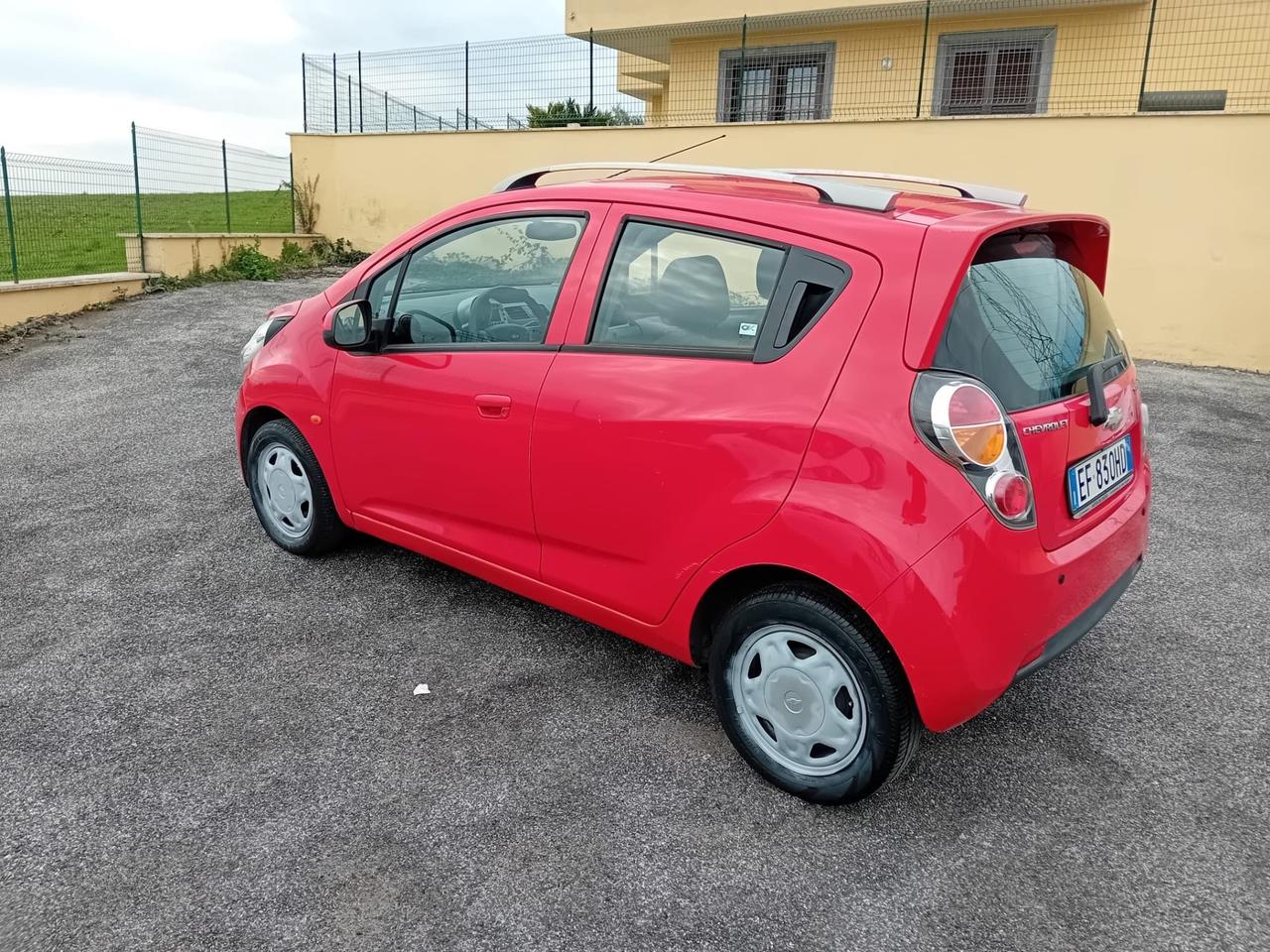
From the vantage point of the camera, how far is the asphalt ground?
226 cm

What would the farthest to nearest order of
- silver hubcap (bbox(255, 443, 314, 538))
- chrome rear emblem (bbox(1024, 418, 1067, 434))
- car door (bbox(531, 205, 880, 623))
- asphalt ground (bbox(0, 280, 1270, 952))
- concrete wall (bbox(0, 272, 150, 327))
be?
1. concrete wall (bbox(0, 272, 150, 327))
2. silver hubcap (bbox(255, 443, 314, 538))
3. car door (bbox(531, 205, 880, 623))
4. chrome rear emblem (bbox(1024, 418, 1067, 434))
5. asphalt ground (bbox(0, 280, 1270, 952))

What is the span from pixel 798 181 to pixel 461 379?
134 centimetres

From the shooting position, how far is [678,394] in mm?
2717

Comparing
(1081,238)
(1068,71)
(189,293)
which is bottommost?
(189,293)

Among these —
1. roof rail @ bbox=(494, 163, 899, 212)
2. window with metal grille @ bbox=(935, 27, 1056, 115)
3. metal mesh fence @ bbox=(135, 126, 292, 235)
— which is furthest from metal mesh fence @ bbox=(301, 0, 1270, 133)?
roof rail @ bbox=(494, 163, 899, 212)

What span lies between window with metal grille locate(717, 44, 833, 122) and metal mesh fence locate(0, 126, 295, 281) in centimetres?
802

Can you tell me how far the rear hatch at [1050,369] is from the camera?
2408 mm

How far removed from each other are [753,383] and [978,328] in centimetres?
61

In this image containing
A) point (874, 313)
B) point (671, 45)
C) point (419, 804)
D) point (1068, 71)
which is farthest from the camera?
point (671, 45)

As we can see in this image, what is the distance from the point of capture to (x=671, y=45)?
16359 millimetres

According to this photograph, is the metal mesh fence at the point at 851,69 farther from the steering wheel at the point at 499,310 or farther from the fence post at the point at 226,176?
the steering wheel at the point at 499,310

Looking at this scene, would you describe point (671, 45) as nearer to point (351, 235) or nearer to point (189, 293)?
point (351, 235)

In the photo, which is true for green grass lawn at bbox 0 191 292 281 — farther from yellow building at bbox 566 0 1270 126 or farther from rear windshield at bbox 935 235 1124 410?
rear windshield at bbox 935 235 1124 410

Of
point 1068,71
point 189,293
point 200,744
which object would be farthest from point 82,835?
point 1068,71
